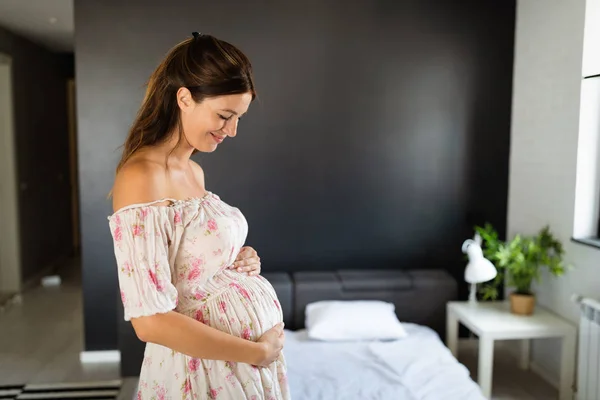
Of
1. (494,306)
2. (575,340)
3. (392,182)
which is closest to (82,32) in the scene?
(392,182)

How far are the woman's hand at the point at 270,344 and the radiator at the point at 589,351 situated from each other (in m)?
1.87

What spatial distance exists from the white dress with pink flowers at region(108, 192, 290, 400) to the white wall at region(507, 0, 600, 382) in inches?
83.3

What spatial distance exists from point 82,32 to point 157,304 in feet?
8.57

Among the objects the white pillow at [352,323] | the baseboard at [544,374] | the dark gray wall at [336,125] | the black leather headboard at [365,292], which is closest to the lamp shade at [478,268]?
the black leather headboard at [365,292]

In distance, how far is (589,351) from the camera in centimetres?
259

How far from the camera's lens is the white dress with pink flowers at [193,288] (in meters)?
1.04

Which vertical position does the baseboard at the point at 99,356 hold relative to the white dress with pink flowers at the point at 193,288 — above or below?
below

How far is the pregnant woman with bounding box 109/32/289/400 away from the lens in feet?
3.45

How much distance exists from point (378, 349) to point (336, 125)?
1.33 meters

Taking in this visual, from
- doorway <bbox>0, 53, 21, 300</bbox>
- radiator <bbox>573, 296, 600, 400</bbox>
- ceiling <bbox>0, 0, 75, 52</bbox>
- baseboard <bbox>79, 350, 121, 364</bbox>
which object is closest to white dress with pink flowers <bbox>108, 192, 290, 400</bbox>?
radiator <bbox>573, 296, 600, 400</bbox>

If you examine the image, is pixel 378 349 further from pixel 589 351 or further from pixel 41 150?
pixel 41 150

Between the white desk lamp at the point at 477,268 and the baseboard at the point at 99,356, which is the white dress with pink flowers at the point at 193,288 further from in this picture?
the baseboard at the point at 99,356

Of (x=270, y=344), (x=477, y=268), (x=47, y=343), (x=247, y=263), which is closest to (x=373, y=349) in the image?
(x=477, y=268)

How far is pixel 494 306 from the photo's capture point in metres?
3.16
